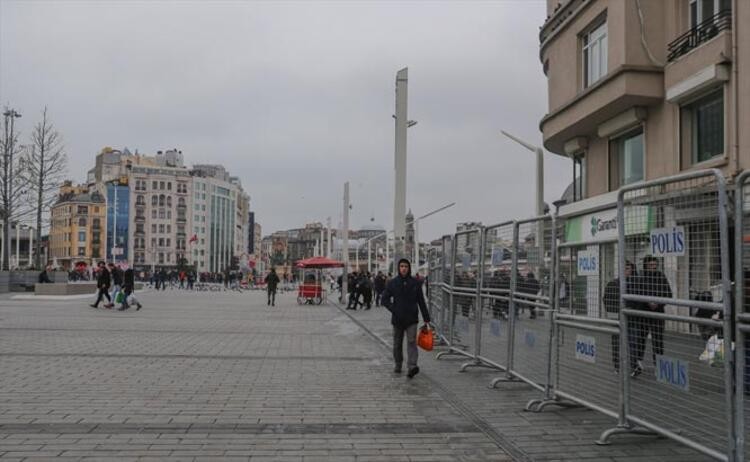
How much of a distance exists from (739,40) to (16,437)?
1590cm

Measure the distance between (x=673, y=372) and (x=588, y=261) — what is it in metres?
1.81

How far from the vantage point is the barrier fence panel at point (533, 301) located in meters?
8.28

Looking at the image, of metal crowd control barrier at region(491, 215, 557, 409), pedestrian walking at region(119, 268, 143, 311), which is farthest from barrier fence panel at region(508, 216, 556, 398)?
pedestrian walking at region(119, 268, 143, 311)

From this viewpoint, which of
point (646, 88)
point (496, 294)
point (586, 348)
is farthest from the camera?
point (646, 88)

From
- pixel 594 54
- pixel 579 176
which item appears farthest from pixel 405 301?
pixel 579 176

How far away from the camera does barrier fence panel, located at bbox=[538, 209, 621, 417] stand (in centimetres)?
702

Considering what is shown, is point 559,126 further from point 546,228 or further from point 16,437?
point 16,437

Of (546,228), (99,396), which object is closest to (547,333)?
(546,228)

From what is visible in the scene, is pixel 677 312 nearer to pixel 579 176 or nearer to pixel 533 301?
pixel 533 301

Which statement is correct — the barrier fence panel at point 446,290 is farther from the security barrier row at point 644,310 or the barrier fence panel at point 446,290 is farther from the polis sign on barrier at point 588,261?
the polis sign on barrier at point 588,261

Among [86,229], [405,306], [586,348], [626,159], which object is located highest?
[86,229]

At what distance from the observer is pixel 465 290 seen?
11773mm

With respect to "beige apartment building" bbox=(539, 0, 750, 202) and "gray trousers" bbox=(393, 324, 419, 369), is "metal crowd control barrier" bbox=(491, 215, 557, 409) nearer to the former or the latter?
"gray trousers" bbox=(393, 324, 419, 369)

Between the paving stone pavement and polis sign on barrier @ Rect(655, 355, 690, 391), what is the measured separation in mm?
664
